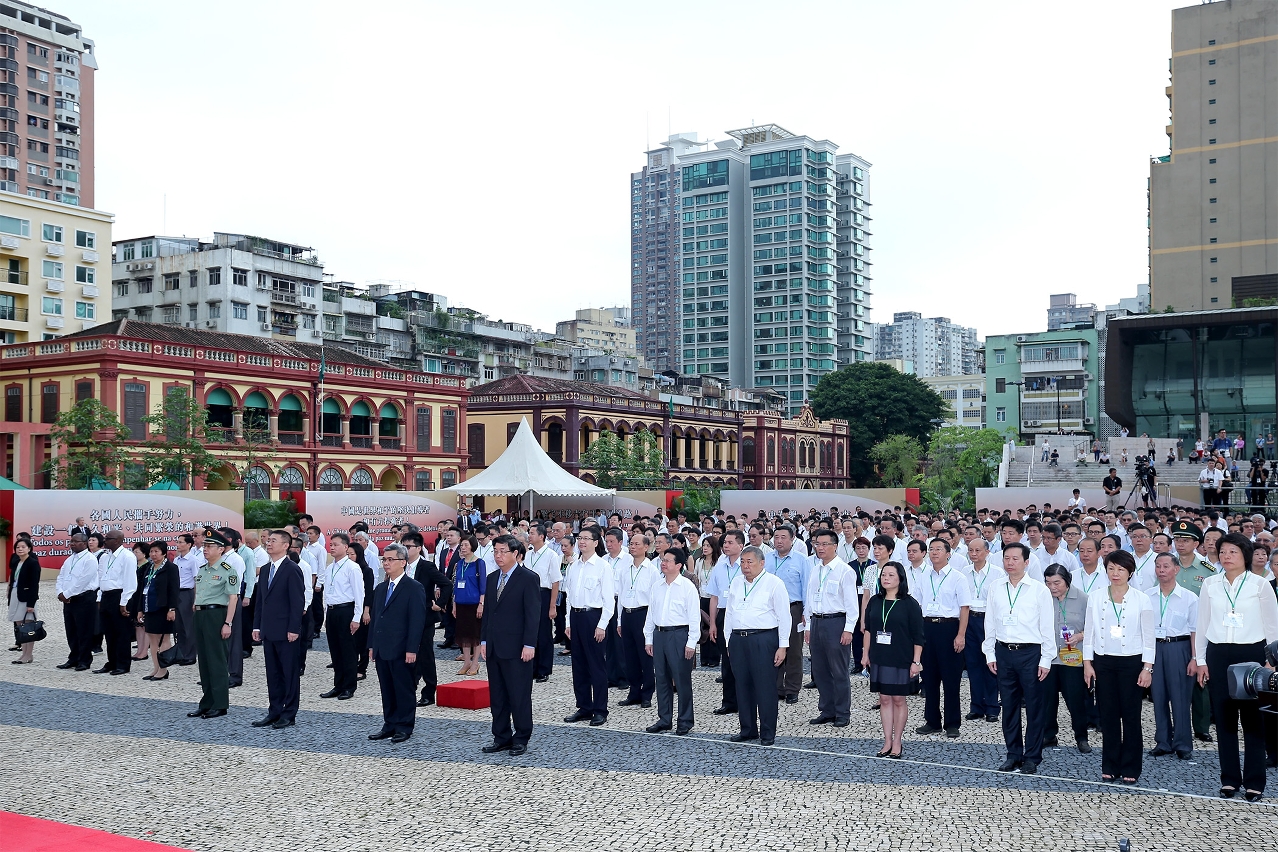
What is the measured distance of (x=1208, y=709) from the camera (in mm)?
9266

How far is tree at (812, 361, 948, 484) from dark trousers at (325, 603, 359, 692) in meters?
70.2

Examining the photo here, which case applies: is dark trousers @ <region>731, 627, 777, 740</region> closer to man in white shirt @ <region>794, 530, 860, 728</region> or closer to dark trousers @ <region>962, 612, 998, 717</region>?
man in white shirt @ <region>794, 530, 860, 728</region>

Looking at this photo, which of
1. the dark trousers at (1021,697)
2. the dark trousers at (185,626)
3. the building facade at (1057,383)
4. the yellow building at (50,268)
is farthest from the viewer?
the building facade at (1057,383)

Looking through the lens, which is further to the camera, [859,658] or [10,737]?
[859,658]

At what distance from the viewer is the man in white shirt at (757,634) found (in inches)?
353

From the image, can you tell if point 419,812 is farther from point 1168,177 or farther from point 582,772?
point 1168,177

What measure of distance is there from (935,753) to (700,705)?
3.00 meters

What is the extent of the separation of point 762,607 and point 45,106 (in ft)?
262

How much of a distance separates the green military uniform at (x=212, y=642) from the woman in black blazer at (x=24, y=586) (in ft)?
16.3

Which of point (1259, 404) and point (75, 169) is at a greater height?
point (75, 169)

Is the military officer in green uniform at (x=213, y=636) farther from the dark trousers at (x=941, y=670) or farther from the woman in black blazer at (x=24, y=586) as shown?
the dark trousers at (x=941, y=670)

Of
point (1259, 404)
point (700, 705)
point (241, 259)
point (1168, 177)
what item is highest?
point (1168, 177)

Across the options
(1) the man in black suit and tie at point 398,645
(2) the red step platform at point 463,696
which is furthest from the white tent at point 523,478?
(1) the man in black suit and tie at point 398,645

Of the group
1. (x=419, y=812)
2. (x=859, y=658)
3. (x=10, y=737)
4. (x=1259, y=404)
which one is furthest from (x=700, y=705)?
(x=1259, y=404)
